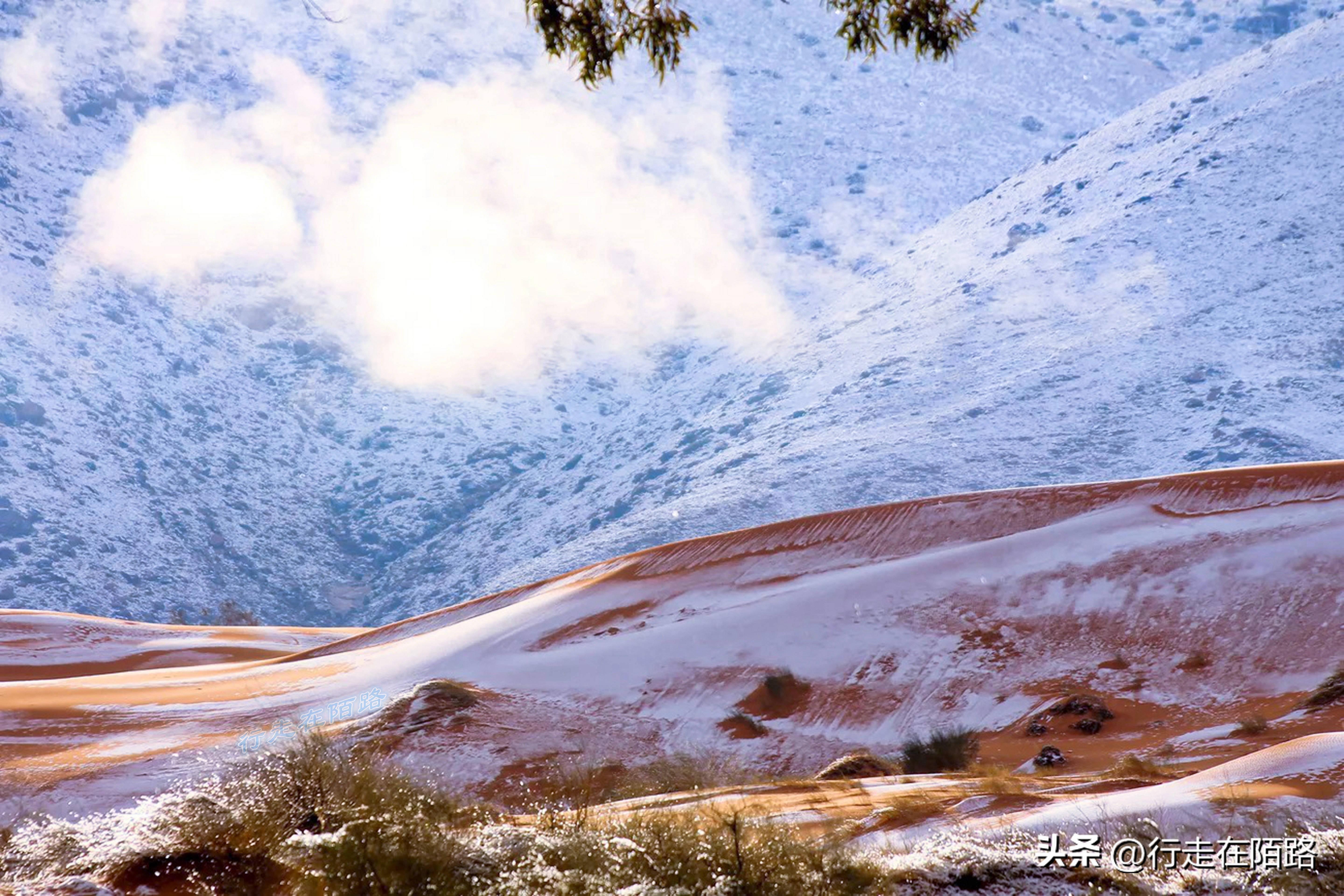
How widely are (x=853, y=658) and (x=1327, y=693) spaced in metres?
5.22

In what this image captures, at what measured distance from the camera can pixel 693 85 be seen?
105125 millimetres

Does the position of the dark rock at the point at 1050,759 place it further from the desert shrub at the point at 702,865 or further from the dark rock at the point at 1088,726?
the desert shrub at the point at 702,865

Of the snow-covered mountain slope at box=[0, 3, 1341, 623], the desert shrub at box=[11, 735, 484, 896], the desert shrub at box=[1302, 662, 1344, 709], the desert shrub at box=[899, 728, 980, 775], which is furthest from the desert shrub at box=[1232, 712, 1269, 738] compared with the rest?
the snow-covered mountain slope at box=[0, 3, 1341, 623]

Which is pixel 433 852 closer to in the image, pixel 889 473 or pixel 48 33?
pixel 889 473

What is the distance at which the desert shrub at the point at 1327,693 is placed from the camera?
11.5 m

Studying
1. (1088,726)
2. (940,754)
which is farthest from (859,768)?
(1088,726)

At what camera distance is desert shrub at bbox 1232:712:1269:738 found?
11.0 metres

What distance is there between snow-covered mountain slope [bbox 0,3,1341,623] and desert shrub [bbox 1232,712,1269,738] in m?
37.5

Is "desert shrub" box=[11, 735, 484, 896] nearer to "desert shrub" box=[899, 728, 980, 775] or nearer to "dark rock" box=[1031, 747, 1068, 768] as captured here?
"desert shrub" box=[899, 728, 980, 775]

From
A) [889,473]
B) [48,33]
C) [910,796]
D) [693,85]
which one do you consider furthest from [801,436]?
[48,33]

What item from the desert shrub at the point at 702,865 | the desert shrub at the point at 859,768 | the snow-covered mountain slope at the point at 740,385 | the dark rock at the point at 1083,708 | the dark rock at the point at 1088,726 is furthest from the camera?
the snow-covered mountain slope at the point at 740,385

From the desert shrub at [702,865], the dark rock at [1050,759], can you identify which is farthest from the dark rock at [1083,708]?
the desert shrub at [702,865]

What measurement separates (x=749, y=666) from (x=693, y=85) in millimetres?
95533

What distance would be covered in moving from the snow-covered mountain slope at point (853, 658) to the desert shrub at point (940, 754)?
365mm
